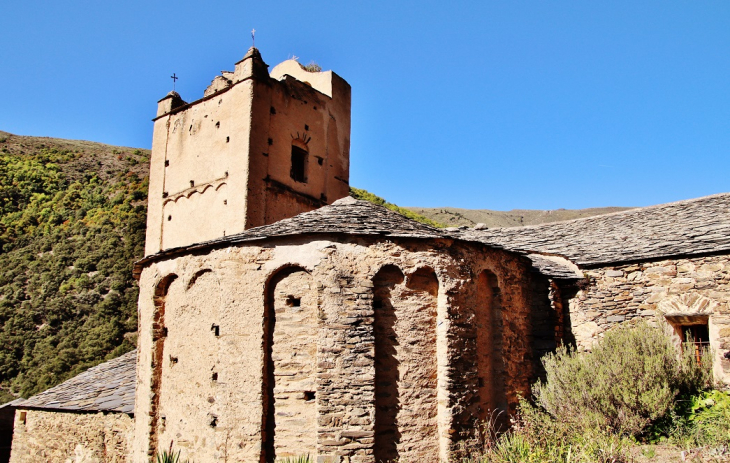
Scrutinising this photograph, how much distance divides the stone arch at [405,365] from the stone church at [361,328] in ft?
0.06

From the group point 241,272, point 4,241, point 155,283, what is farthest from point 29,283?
point 241,272

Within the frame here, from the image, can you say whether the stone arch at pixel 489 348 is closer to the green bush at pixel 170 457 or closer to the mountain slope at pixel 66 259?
the green bush at pixel 170 457

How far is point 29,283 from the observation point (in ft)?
91.8

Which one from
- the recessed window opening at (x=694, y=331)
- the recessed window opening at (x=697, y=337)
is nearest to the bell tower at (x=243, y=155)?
the recessed window opening at (x=694, y=331)

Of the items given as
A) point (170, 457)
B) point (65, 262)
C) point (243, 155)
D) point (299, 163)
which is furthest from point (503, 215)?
point (170, 457)

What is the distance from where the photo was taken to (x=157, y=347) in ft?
30.8

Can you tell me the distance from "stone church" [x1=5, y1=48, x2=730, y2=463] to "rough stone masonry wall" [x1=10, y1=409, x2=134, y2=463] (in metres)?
0.04

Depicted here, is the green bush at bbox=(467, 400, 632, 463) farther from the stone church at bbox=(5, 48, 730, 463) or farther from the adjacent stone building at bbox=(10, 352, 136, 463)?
the adjacent stone building at bbox=(10, 352, 136, 463)

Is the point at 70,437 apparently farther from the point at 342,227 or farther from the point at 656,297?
the point at 656,297

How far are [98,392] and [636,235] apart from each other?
1141 centimetres

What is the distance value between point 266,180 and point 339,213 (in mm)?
6364

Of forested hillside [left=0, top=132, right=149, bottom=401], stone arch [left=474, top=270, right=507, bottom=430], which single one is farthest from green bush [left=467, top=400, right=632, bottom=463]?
forested hillside [left=0, top=132, right=149, bottom=401]

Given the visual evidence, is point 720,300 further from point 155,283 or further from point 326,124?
point 326,124

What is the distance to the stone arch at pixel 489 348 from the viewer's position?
28.0 ft
